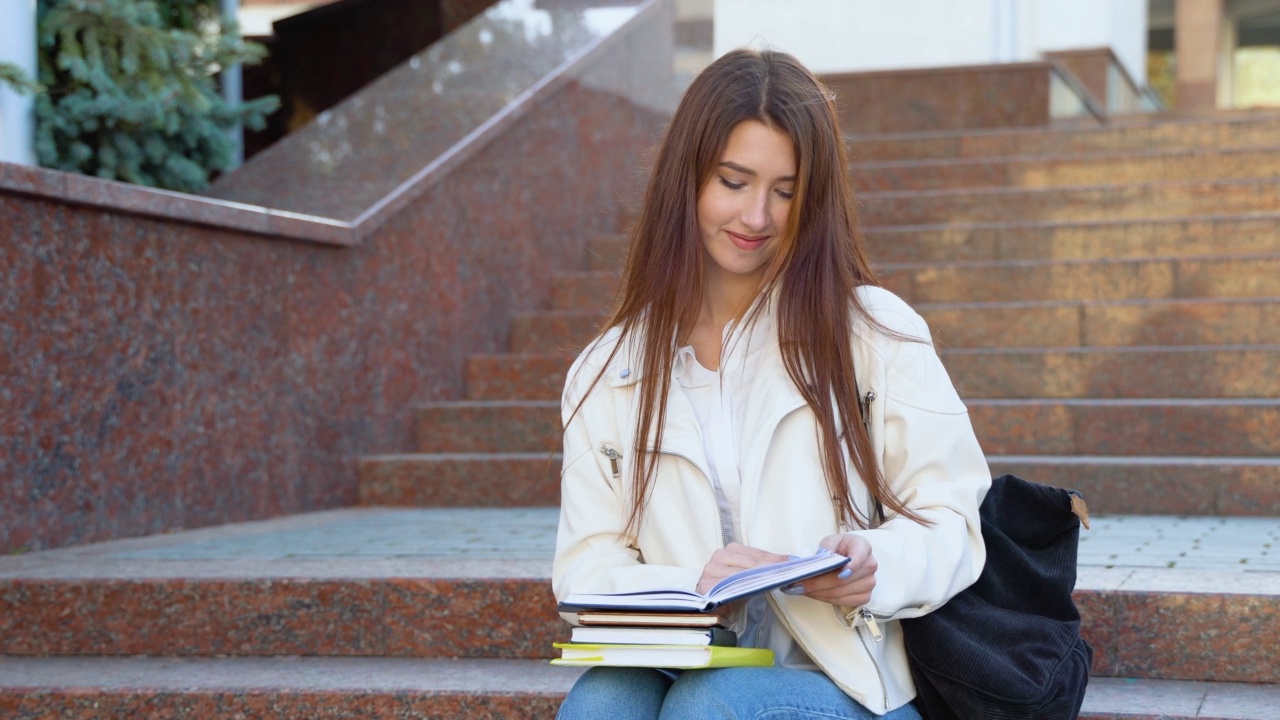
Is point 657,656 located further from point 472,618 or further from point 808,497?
point 472,618

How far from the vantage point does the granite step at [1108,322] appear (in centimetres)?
553

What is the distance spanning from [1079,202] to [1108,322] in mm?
1414

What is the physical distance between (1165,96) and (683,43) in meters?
18.5

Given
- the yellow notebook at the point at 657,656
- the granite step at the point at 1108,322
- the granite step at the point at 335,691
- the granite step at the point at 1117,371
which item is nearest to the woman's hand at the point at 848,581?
the yellow notebook at the point at 657,656

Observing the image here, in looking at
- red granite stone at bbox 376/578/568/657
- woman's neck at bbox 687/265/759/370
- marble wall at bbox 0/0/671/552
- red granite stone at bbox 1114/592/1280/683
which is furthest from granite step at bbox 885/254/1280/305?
woman's neck at bbox 687/265/759/370

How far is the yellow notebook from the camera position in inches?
86.2

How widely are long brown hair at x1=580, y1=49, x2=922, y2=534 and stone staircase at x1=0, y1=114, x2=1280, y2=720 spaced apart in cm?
39

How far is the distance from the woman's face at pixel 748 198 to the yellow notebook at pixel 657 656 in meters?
0.72

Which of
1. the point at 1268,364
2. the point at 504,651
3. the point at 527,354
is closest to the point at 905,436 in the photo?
the point at 504,651

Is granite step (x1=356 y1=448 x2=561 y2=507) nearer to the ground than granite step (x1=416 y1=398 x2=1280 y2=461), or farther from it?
nearer to the ground

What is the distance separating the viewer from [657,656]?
7.26ft

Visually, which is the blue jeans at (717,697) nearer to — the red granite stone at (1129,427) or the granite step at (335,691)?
the granite step at (335,691)

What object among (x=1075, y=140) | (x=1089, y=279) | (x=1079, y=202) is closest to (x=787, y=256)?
(x=1089, y=279)

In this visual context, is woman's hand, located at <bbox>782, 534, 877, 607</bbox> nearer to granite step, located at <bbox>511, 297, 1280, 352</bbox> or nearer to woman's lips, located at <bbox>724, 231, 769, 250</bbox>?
woman's lips, located at <bbox>724, 231, 769, 250</bbox>
